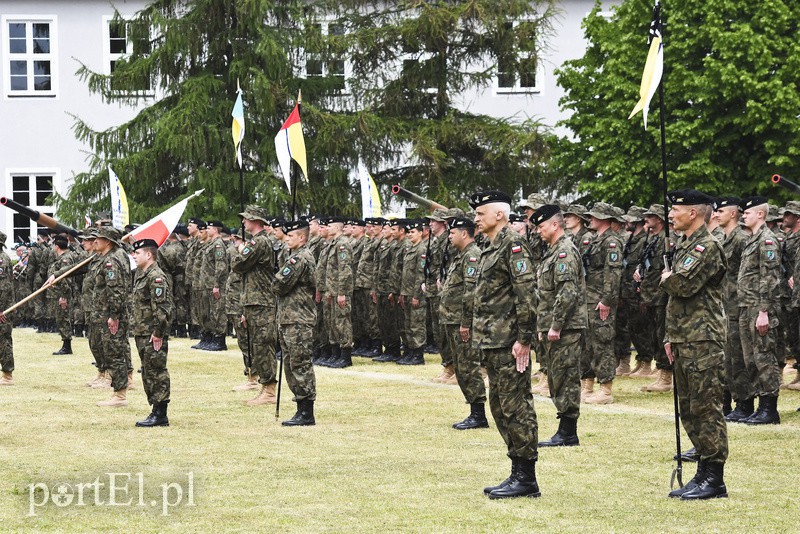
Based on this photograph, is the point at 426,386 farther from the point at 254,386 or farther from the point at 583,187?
the point at 583,187

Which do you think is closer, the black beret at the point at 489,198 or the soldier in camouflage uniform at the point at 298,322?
the black beret at the point at 489,198

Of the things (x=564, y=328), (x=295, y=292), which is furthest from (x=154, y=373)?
(x=564, y=328)

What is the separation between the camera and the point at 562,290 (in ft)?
40.2

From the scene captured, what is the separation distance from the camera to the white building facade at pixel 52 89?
38.6m

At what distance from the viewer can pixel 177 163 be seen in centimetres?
3384

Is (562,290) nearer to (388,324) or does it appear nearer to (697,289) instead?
(697,289)

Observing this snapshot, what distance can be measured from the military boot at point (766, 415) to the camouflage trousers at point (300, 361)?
184 inches

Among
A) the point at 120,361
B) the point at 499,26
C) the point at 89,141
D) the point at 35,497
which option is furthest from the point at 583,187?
the point at 35,497

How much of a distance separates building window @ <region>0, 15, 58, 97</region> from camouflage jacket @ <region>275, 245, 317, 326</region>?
1083 inches

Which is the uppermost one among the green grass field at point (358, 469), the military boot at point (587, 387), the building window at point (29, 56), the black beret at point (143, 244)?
the building window at point (29, 56)

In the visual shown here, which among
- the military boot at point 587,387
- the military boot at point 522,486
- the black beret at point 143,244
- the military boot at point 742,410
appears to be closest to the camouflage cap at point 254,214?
the black beret at point 143,244

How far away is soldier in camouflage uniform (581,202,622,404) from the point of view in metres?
14.8

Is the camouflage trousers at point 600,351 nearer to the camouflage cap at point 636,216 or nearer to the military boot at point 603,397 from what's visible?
the military boot at point 603,397

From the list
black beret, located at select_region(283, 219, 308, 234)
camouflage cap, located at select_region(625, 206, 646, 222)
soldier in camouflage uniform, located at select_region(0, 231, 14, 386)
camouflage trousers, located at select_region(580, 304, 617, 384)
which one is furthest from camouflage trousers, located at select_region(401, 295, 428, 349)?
black beret, located at select_region(283, 219, 308, 234)
